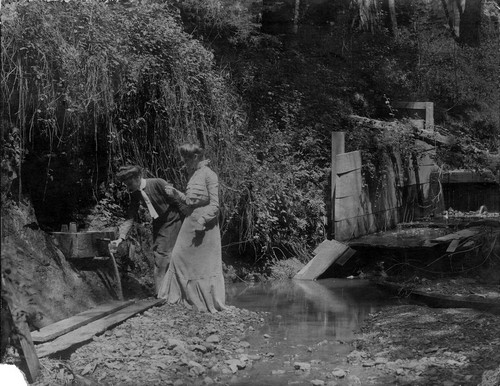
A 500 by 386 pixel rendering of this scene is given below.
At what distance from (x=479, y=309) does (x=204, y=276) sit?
126 inches

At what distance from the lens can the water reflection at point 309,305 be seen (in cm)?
729

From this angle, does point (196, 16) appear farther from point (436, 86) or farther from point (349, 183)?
point (349, 183)

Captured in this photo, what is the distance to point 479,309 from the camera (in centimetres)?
847

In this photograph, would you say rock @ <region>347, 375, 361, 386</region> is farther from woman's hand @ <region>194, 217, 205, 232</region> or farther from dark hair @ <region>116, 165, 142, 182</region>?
dark hair @ <region>116, 165, 142, 182</region>

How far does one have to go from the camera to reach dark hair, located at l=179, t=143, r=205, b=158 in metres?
7.24

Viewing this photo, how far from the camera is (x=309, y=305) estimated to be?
28.2 feet

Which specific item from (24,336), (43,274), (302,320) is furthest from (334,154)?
Result: (24,336)

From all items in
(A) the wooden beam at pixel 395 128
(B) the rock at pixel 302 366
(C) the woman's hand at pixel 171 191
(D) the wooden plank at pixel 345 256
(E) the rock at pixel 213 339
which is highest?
(A) the wooden beam at pixel 395 128

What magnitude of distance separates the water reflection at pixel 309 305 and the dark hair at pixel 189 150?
5.21 feet

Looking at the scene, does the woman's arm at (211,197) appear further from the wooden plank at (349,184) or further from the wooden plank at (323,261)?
the wooden plank at (323,261)

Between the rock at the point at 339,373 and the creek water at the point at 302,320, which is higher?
the rock at the point at 339,373

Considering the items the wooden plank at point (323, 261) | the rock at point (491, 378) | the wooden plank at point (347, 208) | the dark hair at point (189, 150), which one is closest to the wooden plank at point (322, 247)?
the wooden plank at point (323, 261)

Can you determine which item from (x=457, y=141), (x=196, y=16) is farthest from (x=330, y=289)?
(x=196, y=16)

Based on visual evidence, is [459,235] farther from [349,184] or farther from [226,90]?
[226,90]
